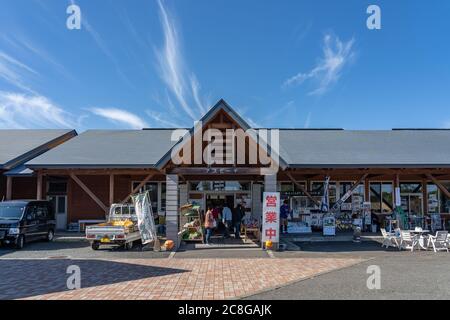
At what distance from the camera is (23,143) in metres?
22.1

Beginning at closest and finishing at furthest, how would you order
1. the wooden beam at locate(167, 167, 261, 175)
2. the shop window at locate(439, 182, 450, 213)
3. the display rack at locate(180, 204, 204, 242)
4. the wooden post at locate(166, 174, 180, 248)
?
the wooden post at locate(166, 174, 180, 248)
the wooden beam at locate(167, 167, 261, 175)
the display rack at locate(180, 204, 204, 242)
the shop window at locate(439, 182, 450, 213)

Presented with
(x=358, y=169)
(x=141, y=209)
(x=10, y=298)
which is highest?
(x=358, y=169)

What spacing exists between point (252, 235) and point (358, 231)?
15.1 feet

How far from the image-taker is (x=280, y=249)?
42.7 feet

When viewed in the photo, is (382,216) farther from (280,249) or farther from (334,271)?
(334,271)

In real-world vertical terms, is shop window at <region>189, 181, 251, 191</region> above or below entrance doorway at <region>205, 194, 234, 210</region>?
above

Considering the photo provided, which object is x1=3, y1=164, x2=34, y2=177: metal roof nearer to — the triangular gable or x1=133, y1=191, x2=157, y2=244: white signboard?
x1=133, y1=191, x2=157, y2=244: white signboard

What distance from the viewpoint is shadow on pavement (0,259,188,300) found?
7637 mm

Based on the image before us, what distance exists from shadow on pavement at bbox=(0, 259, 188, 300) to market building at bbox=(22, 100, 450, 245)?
208 inches

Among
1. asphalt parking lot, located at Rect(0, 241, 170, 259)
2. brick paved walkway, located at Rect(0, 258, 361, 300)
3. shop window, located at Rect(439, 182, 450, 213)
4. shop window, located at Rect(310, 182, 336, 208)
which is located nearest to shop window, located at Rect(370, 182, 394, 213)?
shop window, located at Rect(310, 182, 336, 208)

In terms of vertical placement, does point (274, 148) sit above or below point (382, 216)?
above

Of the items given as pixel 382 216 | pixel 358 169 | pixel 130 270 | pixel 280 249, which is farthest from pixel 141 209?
pixel 382 216

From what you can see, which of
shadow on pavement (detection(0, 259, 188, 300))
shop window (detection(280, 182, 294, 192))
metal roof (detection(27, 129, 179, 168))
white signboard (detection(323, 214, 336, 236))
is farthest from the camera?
shop window (detection(280, 182, 294, 192))

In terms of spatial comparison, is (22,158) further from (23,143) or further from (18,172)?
(23,143)
